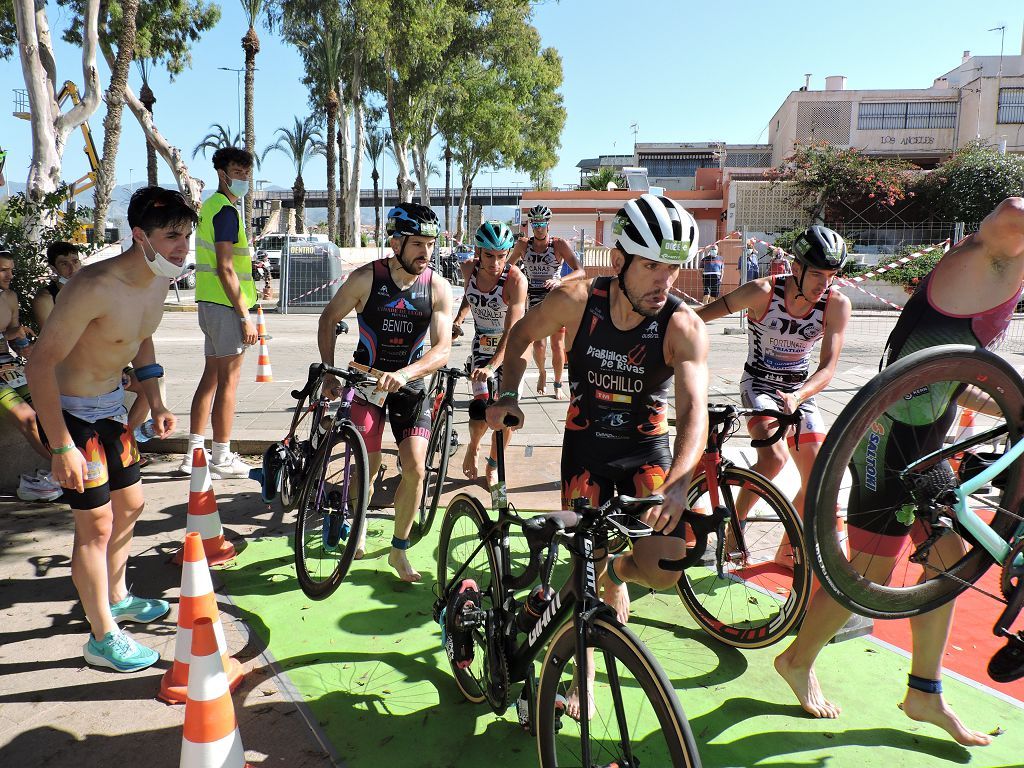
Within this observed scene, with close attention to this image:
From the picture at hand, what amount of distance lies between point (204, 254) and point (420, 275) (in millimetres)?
2323

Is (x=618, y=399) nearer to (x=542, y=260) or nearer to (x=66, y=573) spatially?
(x=66, y=573)

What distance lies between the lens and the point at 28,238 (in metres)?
7.68

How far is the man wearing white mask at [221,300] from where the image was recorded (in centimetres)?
600

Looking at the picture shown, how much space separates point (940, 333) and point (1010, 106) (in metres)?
53.2

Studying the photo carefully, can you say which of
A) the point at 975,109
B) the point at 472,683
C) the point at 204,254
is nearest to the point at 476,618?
the point at 472,683

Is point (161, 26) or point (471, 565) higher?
point (161, 26)

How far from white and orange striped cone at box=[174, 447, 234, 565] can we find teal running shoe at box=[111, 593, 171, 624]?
34 centimetres

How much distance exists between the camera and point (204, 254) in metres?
6.11

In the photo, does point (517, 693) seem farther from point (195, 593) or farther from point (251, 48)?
point (251, 48)

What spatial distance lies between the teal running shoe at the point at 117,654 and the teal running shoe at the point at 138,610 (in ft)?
1.26

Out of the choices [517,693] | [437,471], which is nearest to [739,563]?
[517,693]

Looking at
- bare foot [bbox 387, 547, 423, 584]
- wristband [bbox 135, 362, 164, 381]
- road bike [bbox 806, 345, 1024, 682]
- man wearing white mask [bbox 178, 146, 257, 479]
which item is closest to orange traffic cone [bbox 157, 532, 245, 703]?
wristband [bbox 135, 362, 164, 381]

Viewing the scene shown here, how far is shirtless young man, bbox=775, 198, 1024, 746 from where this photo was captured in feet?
9.59

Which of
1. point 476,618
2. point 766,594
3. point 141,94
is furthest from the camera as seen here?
point 141,94
